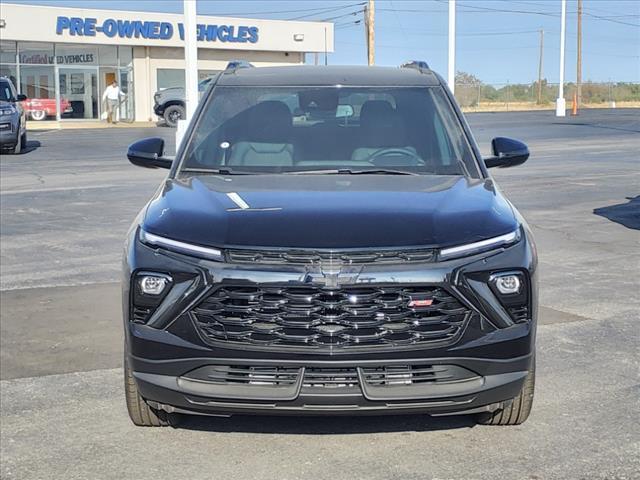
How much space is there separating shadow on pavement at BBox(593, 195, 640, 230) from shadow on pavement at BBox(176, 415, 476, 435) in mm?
7564

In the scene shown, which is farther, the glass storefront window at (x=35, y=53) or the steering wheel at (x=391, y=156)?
the glass storefront window at (x=35, y=53)

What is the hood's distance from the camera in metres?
3.96

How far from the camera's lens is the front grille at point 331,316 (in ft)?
12.5

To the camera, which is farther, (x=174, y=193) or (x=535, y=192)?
(x=535, y=192)

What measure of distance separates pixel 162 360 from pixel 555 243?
7.36 meters

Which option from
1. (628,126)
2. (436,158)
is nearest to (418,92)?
(436,158)

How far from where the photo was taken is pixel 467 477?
13.4 feet

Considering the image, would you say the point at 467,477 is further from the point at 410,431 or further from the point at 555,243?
the point at 555,243

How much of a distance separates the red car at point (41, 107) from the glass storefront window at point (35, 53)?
1.69 metres

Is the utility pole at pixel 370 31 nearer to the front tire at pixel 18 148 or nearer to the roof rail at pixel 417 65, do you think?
the front tire at pixel 18 148

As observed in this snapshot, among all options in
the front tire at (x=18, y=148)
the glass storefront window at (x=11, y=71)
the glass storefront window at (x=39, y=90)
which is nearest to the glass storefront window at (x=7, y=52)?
the glass storefront window at (x=11, y=71)

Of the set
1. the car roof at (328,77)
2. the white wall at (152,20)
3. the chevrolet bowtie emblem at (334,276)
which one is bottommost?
the chevrolet bowtie emblem at (334,276)

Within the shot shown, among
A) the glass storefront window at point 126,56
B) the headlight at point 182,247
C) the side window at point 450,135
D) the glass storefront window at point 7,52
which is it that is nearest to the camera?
the headlight at point 182,247

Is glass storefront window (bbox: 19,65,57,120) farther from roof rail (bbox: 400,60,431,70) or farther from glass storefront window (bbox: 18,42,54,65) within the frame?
roof rail (bbox: 400,60,431,70)
